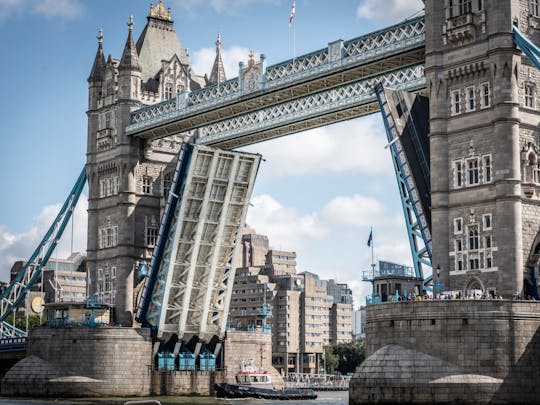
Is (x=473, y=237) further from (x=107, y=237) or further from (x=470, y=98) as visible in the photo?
(x=107, y=237)

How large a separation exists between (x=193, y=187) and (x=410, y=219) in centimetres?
1697

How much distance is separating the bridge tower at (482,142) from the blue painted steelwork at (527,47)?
15.4 inches

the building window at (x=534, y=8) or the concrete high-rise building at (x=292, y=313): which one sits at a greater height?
the building window at (x=534, y=8)

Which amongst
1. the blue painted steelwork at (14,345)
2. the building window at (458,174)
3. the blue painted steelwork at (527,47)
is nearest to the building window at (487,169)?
the building window at (458,174)

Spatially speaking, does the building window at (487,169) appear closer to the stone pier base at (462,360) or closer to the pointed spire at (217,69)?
the stone pier base at (462,360)

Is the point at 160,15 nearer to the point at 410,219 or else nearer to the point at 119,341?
the point at 119,341

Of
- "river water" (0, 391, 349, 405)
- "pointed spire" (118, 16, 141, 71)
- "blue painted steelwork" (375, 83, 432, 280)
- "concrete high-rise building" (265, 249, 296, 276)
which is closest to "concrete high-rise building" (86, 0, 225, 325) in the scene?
"pointed spire" (118, 16, 141, 71)

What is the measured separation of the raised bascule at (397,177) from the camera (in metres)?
46.3

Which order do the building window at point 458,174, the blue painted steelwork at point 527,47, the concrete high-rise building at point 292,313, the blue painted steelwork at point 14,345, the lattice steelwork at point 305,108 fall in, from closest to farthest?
the blue painted steelwork at point 527,47 < the building window at point 458,174 < the lattice steelwork at point 305,108 < the blue painted steelwork at point 14,345 < the concrete high-rise building at point 292,313

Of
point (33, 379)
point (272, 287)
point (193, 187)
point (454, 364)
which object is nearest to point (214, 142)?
point (193, 187)

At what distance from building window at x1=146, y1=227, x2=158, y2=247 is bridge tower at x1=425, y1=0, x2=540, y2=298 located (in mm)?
26427

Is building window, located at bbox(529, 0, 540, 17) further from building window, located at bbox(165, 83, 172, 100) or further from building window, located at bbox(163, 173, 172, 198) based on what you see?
building window, located at bbox(163, 173, 172, 198)

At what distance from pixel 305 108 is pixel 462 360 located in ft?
67.8

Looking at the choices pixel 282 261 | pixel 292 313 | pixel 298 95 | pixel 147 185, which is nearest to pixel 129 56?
pixel 147 185
